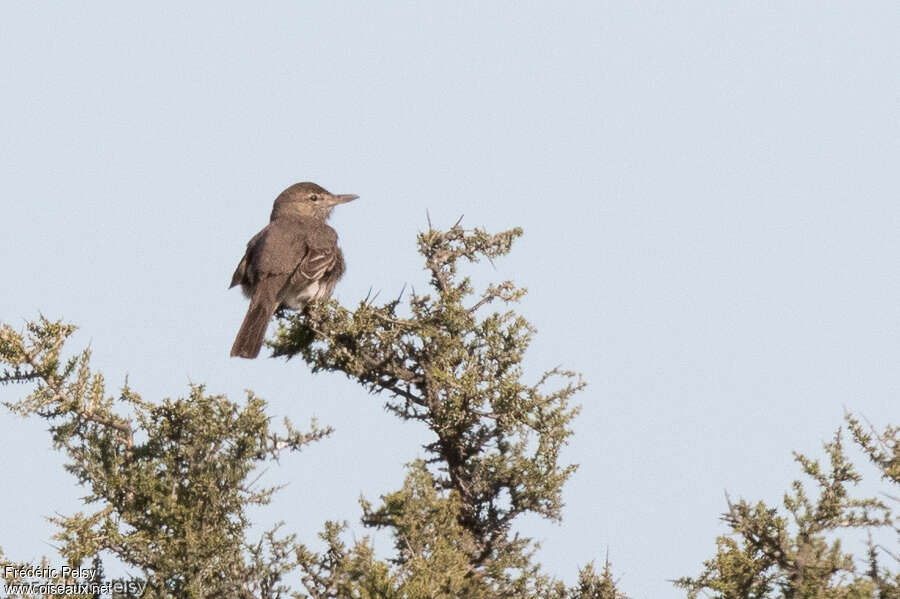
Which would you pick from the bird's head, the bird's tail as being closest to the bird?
the bird's tail

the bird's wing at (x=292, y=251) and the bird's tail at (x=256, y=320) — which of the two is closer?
the bird's tail at (x=256, y=320)

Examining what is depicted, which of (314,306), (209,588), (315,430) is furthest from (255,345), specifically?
(209,588)

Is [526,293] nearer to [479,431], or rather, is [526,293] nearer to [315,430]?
[479,431]

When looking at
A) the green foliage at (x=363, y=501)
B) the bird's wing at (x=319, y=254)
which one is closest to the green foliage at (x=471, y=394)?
the green foliage at (x=363, y=501)

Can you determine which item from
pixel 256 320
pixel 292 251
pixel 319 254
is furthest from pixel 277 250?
pixel 256 320

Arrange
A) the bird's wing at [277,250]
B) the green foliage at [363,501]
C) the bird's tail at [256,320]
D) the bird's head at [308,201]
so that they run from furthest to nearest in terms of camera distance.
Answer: the bird's head at [308,201] → the bird's wing at [277,250] → the bird's tail at [256,320] → the green foliage at [363,501]

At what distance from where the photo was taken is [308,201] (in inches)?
514

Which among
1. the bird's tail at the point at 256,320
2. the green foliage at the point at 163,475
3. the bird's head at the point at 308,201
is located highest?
the bird's head at the point at 308,201

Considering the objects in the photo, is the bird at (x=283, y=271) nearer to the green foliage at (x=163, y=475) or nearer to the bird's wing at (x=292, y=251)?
the bird's wing at (x=292, y=251)

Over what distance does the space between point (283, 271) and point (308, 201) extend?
2598 mm

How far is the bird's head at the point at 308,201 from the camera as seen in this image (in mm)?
13039

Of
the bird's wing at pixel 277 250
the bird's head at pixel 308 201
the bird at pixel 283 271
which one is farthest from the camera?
the bird's head at pixel 308 201

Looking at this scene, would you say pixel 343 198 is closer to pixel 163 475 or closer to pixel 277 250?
pixel 277 250

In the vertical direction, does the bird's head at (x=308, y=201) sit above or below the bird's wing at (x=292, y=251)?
above
